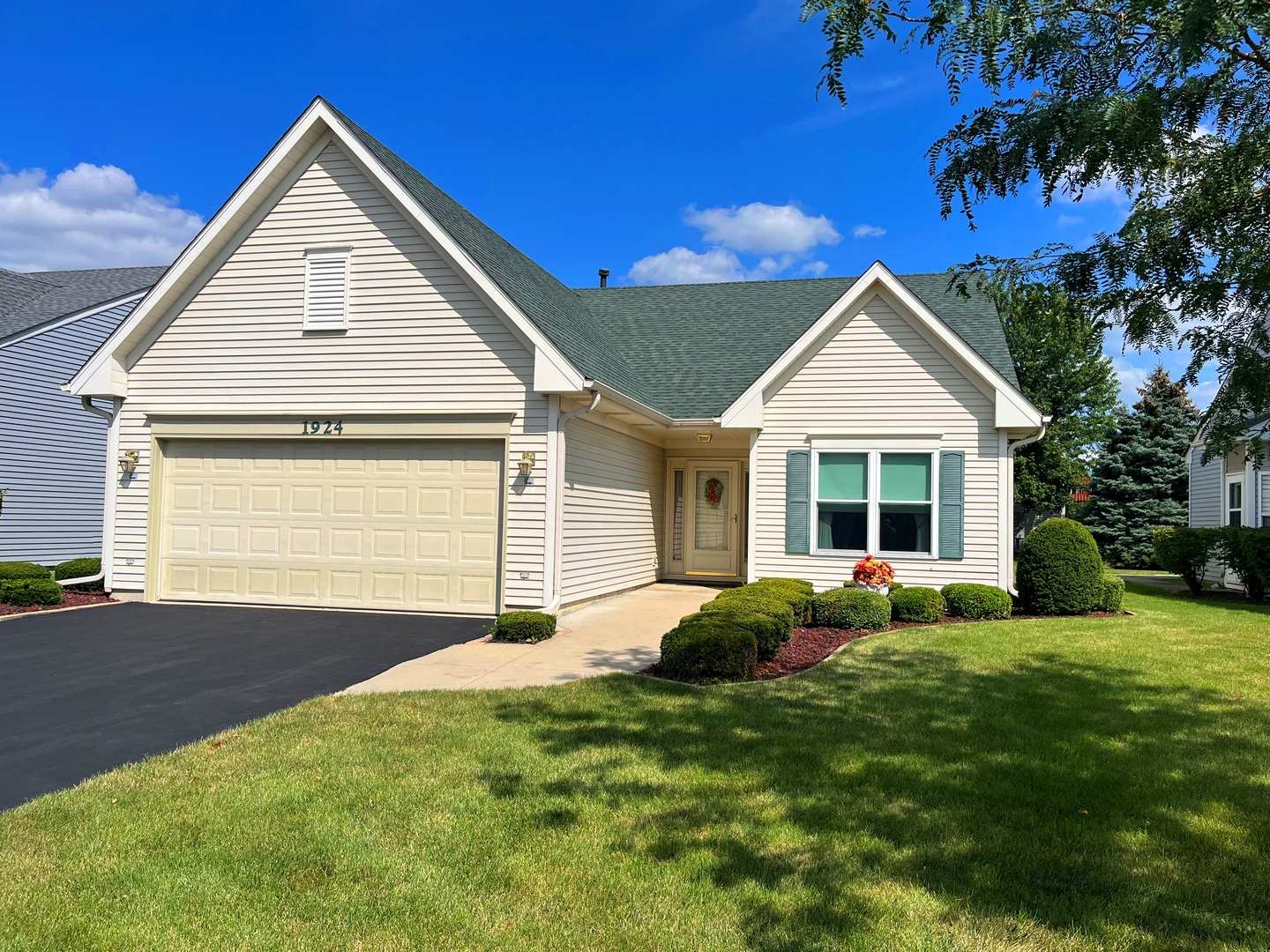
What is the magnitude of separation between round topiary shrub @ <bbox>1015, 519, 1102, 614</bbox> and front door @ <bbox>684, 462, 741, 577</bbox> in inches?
234

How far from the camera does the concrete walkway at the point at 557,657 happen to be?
7754 mm

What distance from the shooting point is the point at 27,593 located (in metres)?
11.9

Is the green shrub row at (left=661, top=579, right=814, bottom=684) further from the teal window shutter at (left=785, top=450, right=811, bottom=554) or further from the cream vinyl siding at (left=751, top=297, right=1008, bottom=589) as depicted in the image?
the cream vinyl siding at (left=751, top=297, right=1008, bottom=589)

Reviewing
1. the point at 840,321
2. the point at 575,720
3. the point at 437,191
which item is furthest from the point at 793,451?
the point at 575,720

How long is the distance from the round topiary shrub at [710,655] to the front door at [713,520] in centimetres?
Result: 918

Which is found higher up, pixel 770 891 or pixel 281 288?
pixel 281 288

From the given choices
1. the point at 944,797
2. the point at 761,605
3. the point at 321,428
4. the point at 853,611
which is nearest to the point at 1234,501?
the point at 853,611

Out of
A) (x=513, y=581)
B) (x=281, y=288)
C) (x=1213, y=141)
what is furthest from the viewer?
(x=281, y=288)

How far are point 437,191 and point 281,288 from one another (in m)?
3.31

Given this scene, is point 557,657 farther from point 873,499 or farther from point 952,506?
point 952,506

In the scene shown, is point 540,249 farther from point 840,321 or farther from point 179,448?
point 179,448

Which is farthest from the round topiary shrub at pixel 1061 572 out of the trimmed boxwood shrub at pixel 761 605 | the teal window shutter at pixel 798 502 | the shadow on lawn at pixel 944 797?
the shadow on lawn at pixel 944 797

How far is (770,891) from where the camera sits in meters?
3.61

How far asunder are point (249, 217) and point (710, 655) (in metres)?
10.1
